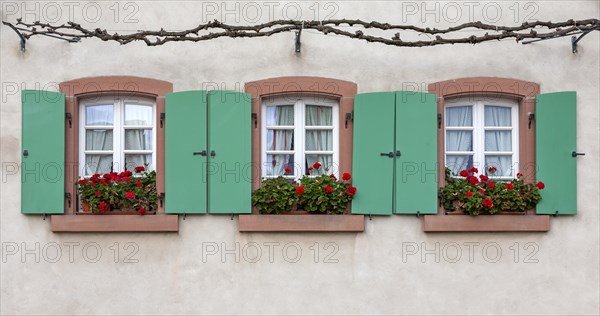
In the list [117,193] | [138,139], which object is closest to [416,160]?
[138,139]

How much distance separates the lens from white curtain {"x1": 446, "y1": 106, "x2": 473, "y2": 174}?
28.7ft

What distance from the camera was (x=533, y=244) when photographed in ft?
28.1

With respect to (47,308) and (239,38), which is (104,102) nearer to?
(239,38)

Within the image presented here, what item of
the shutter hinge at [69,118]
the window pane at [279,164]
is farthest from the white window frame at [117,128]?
the window pane at [279,164]

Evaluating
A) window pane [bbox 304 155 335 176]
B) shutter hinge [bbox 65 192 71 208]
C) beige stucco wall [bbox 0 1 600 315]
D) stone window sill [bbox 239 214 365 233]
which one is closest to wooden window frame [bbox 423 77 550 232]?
beige stucco wall [bbox 0 1 600 315]

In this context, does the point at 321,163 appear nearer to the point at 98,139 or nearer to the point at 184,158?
the point at 184,158

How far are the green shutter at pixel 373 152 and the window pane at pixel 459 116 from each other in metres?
0.68

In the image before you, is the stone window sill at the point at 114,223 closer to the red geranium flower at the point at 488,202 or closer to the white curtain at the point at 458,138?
the white curtain at the point at 458,138

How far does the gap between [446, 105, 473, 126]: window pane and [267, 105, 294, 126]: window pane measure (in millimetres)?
1571

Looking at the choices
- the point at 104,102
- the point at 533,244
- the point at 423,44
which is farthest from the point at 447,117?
the point at 104,102

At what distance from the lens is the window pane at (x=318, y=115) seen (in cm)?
870

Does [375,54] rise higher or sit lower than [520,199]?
higher

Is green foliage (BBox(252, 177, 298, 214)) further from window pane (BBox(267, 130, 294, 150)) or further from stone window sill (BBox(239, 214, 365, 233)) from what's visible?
window pane (BBox(267, 130, 294, 150))

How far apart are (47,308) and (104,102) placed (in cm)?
207
